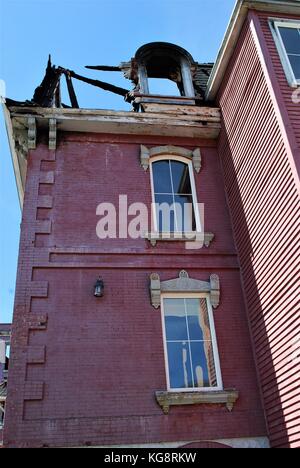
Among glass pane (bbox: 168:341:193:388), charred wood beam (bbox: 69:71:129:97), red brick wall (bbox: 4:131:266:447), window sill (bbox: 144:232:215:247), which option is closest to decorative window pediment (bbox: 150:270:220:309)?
red brick wall (bbox: 4:131:266:447)

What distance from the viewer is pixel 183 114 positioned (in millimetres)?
10289

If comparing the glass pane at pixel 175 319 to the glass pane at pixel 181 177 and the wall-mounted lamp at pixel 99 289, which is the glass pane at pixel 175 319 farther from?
the glass pane at pixel 181 177

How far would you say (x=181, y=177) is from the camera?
10.0 meters

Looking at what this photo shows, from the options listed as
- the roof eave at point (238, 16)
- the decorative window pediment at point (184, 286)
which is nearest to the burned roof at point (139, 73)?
the roof eave at point (238, 16)

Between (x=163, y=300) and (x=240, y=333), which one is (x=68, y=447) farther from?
(x=240, y=333)

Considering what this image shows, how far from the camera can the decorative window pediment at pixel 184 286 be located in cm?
819

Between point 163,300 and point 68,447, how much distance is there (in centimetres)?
298

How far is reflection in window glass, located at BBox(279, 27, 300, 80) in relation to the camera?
829 cm

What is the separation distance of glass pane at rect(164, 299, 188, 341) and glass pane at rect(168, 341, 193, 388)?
0.15m

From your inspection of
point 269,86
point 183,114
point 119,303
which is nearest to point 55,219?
point 119,303

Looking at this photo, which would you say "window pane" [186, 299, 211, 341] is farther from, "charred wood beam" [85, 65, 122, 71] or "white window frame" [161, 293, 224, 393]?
"charred wood beam" [85, 65, 122, 71]

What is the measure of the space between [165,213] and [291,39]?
168 inches

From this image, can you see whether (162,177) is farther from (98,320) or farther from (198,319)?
(98,320)

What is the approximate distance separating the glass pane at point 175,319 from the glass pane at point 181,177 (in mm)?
2707
